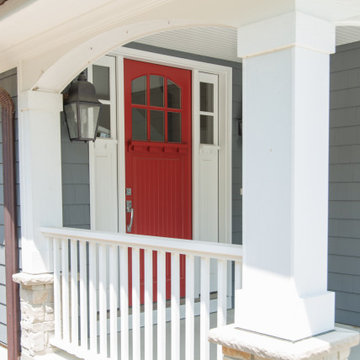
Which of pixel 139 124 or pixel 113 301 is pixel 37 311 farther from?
pixel 139 124

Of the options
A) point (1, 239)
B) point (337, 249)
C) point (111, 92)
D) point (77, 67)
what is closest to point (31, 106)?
point (77, 67)

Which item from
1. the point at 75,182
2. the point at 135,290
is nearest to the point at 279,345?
the point at 135,290

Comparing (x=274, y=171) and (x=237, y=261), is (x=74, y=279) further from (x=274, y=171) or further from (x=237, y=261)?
(x=274, y=171)

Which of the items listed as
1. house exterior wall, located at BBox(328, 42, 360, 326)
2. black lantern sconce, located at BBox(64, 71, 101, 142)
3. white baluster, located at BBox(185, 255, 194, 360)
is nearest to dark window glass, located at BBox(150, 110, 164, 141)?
black lantern sconce, located at BBox(64, 71, 101, 142)

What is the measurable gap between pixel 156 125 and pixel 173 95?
0.34 m

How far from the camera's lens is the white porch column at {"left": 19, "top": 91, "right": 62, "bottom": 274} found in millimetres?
3559

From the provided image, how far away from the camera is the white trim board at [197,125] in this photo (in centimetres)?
417

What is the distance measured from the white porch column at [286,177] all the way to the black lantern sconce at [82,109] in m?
1.68

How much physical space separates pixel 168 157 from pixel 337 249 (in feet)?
5.57

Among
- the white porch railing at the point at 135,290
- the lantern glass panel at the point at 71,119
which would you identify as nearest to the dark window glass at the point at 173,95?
the lantern glass panel at the point at 71,119

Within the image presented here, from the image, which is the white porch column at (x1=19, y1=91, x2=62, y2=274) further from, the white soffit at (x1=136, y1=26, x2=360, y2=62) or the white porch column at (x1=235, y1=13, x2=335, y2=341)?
the white porch column at (x1=235, y1=13, x2=335, y2=341)

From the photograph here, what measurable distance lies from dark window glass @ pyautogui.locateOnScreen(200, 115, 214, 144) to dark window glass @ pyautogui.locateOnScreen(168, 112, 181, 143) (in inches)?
10.6

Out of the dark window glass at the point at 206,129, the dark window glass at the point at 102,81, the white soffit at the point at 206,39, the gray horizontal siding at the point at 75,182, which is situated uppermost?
the white soffit at the point at 206,39

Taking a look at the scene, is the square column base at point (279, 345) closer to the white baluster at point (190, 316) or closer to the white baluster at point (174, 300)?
the white baluster at point (190, 316)
